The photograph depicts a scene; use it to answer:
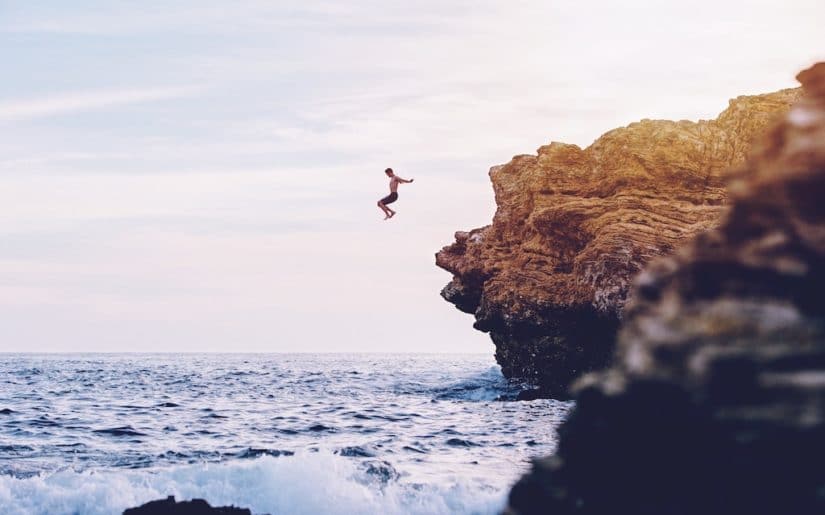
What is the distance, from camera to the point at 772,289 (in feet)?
14.4

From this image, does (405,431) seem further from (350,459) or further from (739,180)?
(739,180)

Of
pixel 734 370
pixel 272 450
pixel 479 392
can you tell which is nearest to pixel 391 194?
pixel 272 450

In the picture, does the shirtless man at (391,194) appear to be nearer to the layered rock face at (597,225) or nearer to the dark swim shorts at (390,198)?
the dark swim shorts at (390,198)

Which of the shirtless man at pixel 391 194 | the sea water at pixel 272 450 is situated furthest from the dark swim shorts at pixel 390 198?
the sea water at pixel 272 450

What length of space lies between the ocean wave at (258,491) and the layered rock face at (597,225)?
70.2 ft

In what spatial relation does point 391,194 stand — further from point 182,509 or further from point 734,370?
point 734,370

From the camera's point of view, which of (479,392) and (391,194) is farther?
(479,392)

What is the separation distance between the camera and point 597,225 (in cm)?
4112

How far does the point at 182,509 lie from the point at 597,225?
28509 millimetres

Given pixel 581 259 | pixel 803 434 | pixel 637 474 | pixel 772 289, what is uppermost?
pixel 581 259

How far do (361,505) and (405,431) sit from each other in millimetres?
11020

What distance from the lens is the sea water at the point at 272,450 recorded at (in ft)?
56.9

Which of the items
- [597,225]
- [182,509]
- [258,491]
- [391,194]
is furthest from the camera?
[597,225]

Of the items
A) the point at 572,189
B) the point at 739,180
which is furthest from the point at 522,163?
the point at 739,180
